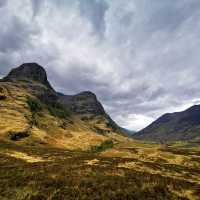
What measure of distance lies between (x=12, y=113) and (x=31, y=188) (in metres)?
168

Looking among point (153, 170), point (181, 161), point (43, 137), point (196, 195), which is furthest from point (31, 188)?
point (43, 137)

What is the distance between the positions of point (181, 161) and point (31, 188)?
2026 inches

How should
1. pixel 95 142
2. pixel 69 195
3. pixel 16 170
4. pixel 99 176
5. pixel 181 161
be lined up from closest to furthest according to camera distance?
pixel 69 195 → pixel 99 176 → pixel 16 170 → pixel 181 161 → pixel 95 142

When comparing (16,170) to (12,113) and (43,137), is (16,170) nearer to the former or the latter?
(43,137)

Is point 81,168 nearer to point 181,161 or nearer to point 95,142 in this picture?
point 181,161

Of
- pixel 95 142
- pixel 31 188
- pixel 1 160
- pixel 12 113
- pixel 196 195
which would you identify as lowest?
pixel 196 195

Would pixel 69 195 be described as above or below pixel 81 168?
below

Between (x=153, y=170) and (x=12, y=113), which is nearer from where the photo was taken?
(x=153, y=170)

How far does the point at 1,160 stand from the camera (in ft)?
129

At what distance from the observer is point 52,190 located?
22609mm

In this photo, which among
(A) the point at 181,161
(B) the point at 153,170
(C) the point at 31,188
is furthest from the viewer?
(A) the point at 181,161

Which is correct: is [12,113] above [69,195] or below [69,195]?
above

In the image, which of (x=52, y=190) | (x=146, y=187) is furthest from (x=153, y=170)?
(x=52, y=190)

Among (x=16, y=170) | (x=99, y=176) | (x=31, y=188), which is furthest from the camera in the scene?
(x=16, y=170)
